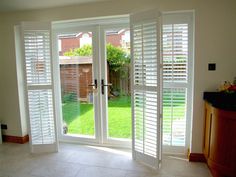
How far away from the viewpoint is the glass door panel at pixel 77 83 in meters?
3.21

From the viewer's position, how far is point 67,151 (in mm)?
3105

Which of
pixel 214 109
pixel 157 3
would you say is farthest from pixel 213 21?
pixel 214 109

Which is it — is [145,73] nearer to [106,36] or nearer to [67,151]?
[106,36]

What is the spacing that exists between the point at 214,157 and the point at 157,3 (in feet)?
6.59

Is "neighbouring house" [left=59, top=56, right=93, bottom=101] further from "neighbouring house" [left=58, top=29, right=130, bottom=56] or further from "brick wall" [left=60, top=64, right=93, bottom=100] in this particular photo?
"neighbouring house" [left=58, top=29, right=130, bottom=56]

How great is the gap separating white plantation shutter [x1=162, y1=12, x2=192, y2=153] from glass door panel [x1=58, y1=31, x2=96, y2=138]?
119 cm

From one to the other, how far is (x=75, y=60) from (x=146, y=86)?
1379 millimetres

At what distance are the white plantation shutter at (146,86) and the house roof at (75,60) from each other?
0.93 meters

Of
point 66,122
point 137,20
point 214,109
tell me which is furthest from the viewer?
point 66,122

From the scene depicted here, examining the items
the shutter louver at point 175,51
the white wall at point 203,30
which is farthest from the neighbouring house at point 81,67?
the shutter louver at point 175,51

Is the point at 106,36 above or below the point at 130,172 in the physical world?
above

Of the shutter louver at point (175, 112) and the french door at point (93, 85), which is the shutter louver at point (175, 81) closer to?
the shutter louver at point (175, 112)

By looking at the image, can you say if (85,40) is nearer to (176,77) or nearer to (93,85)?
(93,85)

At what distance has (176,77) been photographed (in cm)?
276
